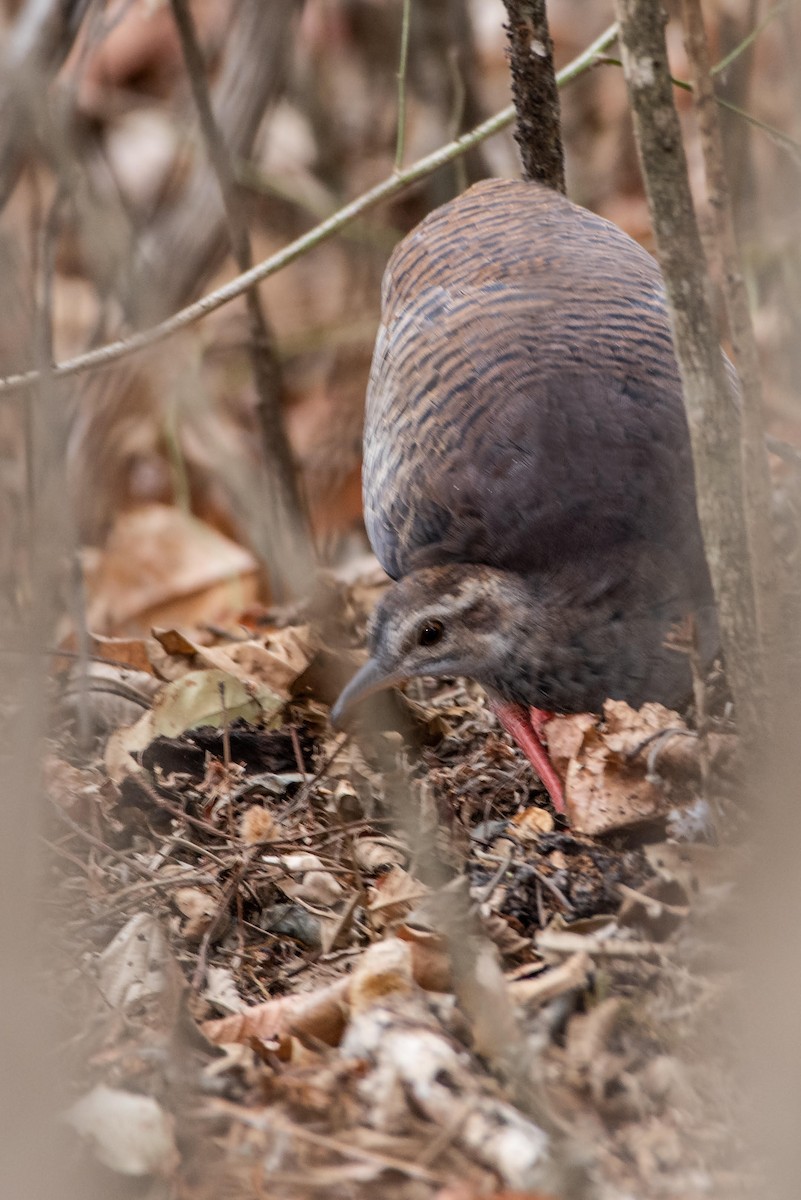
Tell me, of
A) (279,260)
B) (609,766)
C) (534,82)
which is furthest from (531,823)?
(534,82)

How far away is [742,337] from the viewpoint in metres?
2.70

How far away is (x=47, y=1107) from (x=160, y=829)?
1.62 m

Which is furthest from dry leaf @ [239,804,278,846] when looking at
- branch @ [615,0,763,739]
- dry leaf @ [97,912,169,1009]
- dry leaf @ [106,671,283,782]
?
branch @ [615,0,763,739]

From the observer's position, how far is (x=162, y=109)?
8.52 meters

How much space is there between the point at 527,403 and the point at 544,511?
0.34 metres

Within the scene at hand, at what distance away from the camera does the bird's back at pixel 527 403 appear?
3941 millimetres

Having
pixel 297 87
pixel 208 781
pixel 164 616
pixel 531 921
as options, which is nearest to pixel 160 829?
pixel 208 781

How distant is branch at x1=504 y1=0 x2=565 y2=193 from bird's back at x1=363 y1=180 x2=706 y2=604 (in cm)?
15

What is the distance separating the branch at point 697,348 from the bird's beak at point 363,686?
3.58 ft

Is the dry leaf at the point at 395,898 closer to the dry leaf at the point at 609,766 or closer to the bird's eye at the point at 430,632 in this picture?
the dry leaf at the point at 609,766

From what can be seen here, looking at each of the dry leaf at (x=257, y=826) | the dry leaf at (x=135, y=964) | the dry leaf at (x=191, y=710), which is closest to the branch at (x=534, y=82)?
the dry leaf at (x=191, y=710)

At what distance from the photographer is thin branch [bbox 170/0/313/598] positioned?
538 centimetres

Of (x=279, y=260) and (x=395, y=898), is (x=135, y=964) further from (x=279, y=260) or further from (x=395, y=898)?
(x=279, y=260)

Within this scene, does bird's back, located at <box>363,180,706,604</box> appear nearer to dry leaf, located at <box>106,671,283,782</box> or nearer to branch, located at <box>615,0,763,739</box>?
dry leaf, located at <box>106,671,283,782</box>
